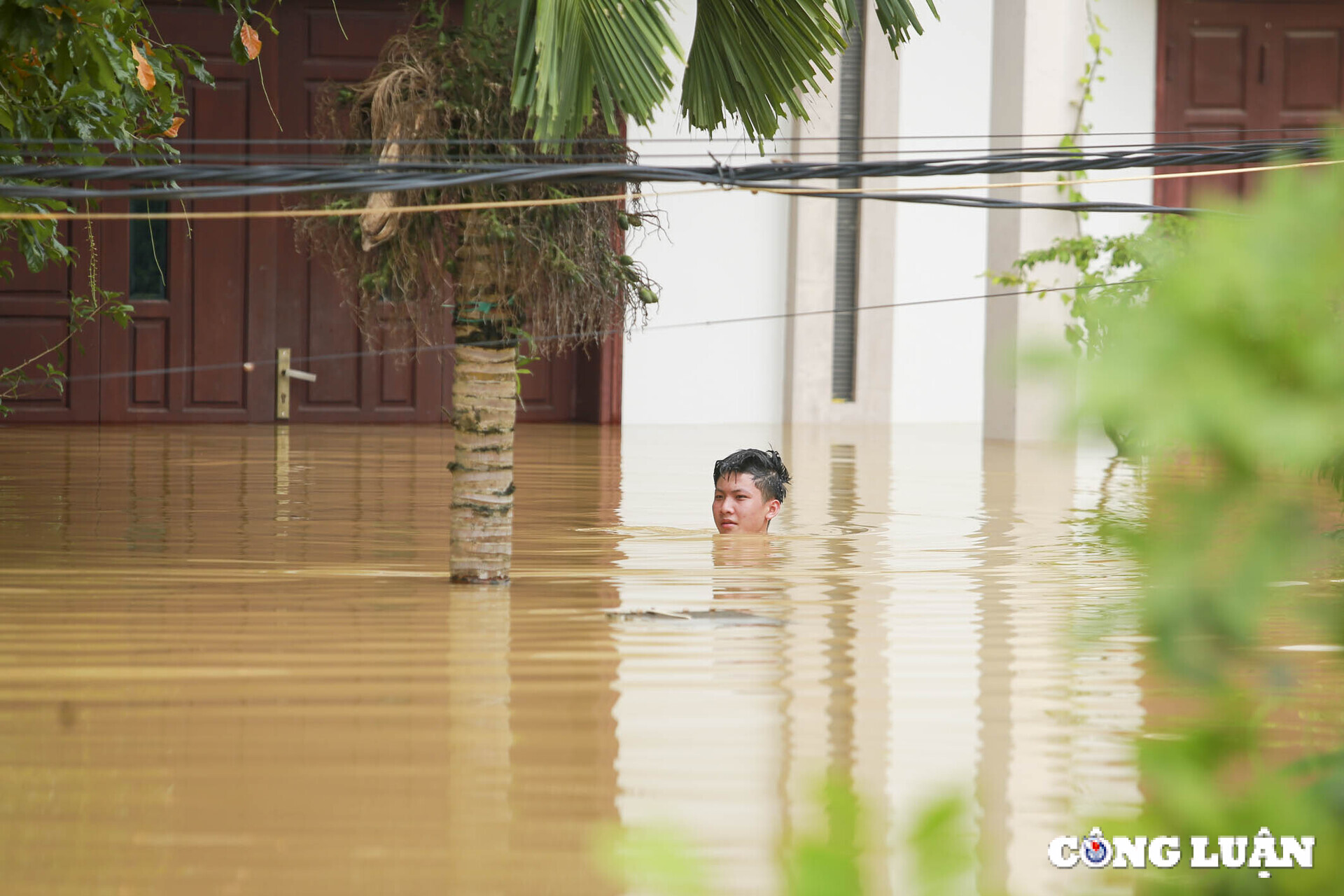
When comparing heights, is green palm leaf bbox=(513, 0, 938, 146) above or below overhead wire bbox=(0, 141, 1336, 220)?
above

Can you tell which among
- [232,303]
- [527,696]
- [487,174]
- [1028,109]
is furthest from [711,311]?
[527,696]

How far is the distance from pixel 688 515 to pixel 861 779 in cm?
360

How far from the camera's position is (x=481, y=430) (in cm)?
372

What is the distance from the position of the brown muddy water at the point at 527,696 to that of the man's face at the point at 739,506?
0.11 meters

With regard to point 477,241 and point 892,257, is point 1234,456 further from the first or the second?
point 892,257

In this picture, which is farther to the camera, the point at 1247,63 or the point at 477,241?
the point at 1247,63

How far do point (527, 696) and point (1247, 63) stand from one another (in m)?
11.2

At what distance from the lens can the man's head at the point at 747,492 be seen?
5.04 m

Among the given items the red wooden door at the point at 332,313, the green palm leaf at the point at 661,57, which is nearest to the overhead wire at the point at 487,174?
the green palm leaf at the point at 661,57

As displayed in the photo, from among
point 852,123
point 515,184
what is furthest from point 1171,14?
point 515,184

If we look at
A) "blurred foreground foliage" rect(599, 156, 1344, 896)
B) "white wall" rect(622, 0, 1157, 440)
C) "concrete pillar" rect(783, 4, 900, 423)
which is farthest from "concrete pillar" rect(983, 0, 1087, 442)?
"blurred foreground foliage" rect(599, 156, 1344, 896)

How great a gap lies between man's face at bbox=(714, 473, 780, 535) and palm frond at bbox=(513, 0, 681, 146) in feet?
6.36

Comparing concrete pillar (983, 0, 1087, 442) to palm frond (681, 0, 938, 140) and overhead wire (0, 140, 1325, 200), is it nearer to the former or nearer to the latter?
palm frond (681, 0, 938, 140)

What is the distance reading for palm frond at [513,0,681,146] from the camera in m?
3.23
